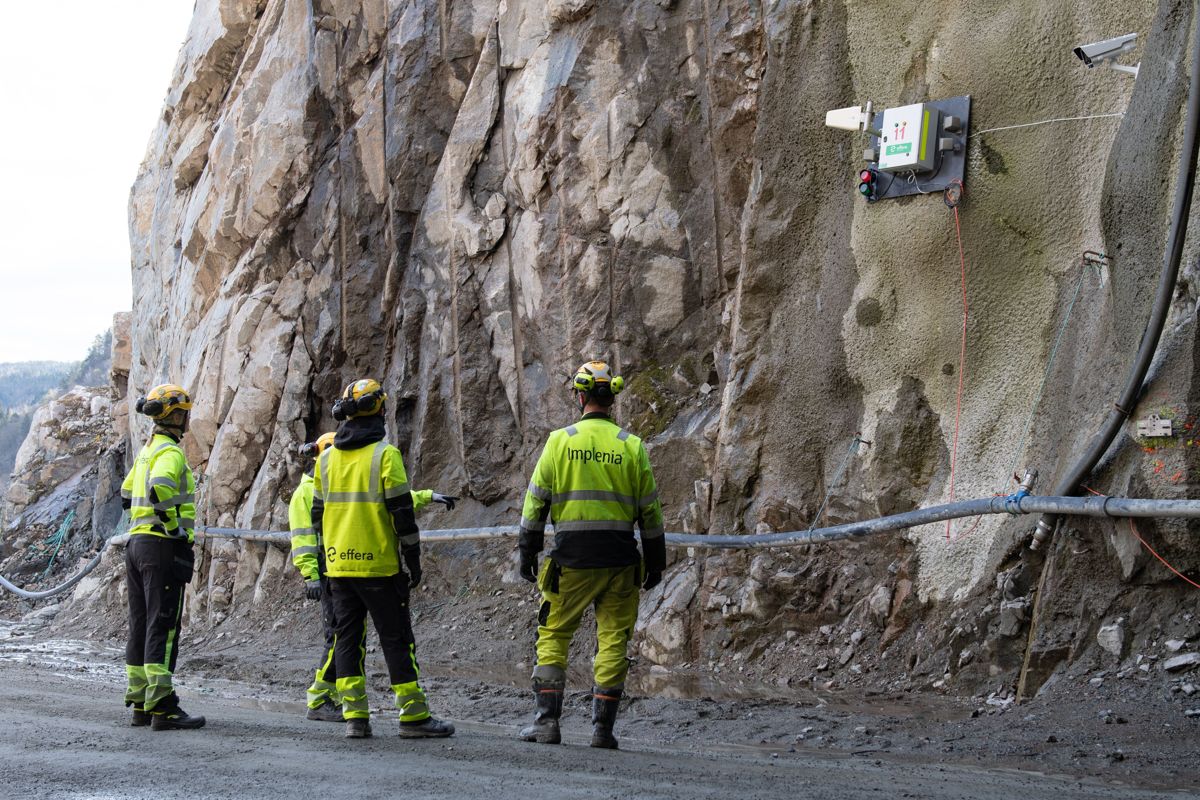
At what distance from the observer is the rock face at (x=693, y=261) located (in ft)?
27.9

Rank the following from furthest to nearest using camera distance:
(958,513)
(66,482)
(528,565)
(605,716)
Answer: (66,482)
(958,513)
(528,565)
(605,716)

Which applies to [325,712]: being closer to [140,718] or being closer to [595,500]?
[140,718]

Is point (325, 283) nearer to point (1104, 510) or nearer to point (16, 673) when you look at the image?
point (16, 673)

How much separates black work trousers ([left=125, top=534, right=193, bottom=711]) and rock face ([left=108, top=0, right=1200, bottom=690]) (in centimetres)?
394

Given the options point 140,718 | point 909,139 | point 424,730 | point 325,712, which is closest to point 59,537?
point 325,712

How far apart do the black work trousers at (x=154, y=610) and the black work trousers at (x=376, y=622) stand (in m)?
1.14

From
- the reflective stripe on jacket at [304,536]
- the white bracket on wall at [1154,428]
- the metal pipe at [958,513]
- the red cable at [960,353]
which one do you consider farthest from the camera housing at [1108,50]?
the reflective stripe on jacket at [304,536]

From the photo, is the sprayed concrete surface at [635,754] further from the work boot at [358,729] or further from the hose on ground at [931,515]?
the hose on ground at [931,515]

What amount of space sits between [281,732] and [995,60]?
6.96m

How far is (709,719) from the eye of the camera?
784cm

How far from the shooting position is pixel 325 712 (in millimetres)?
8445

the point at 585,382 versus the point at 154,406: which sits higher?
the point at 585,382

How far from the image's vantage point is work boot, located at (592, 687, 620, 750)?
6.66 m

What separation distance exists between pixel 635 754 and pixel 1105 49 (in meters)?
5.70
